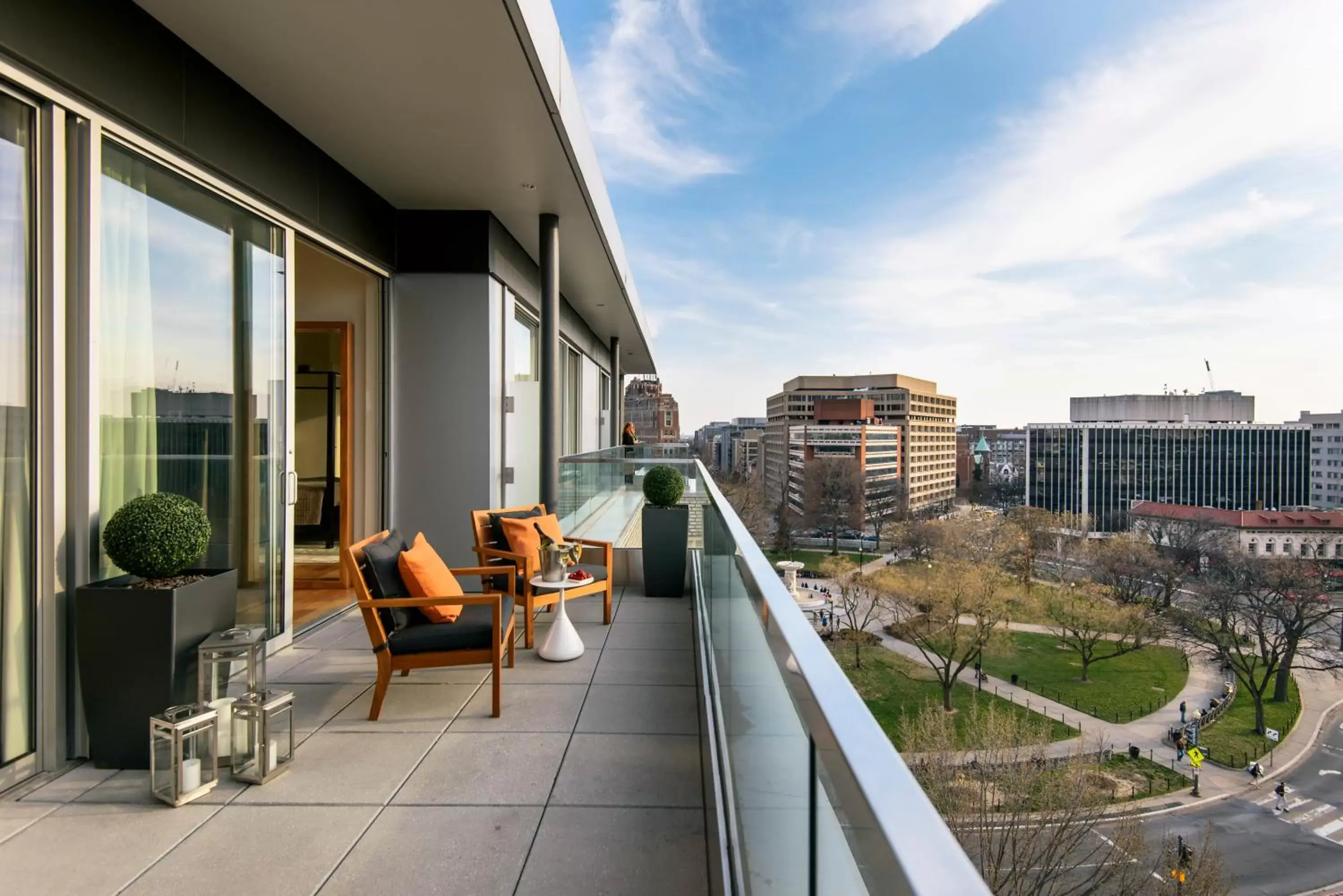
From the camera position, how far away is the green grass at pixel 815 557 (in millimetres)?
44388

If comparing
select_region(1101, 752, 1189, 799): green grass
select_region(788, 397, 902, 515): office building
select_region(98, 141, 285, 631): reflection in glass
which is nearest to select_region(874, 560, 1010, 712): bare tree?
select_region(1101, 752, 1189, 799): green grass

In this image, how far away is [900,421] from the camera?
85312 millimetres

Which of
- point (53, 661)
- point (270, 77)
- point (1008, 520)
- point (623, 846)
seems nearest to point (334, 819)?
point (623, 846)

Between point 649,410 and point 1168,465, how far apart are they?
126 feet

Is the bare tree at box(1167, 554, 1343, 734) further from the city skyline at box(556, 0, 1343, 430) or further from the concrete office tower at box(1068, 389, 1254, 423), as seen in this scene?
the concrete office tower at box(1068, 389, 1254, 423)

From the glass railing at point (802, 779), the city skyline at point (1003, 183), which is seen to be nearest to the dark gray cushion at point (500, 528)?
the glass railing at point (802, 779)

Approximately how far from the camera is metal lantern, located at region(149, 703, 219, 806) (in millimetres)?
2564

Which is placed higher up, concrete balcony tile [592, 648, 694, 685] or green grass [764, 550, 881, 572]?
concrete balcony tile [592, 648, 694, 685]

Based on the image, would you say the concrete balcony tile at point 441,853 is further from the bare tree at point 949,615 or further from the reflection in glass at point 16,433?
the bare tree at point 949,615

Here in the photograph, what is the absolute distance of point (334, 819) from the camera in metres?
2.51

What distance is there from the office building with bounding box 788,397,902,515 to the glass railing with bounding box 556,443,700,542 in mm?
50423

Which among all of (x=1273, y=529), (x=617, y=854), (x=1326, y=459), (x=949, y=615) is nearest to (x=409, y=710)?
(x=617, y=854)

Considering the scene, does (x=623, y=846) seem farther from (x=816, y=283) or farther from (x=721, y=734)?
(x=816, y=283)

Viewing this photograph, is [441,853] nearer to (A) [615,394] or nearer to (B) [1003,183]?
(A) [615,394]
